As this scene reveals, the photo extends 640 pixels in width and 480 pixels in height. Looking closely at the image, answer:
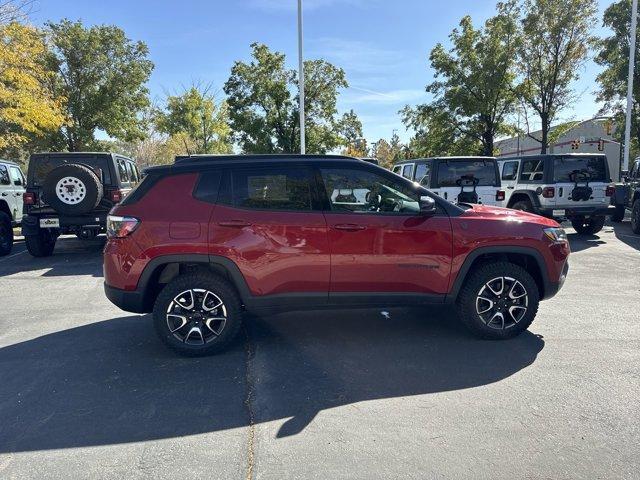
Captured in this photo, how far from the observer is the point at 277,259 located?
4086mm

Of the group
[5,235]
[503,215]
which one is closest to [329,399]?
[503,215]

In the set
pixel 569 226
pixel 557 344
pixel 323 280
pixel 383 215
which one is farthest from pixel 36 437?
pixel 569 226

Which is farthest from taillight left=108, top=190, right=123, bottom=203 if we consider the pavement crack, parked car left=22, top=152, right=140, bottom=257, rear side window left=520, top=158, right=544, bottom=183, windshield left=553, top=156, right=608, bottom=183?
windshield left=553, top=156, right=608, bottom=183

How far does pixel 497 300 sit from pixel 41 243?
8942 mm

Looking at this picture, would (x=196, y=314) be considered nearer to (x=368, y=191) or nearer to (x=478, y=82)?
(x=368, y=191)

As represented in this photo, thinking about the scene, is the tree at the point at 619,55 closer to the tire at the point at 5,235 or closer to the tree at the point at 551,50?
the tree at the point at 551,50

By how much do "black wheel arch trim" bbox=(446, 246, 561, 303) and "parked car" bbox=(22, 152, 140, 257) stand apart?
7.03 m

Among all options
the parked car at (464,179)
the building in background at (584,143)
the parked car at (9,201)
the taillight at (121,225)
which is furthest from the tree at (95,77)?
the building in background at (584,143)

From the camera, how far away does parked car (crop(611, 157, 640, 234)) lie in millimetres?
11641

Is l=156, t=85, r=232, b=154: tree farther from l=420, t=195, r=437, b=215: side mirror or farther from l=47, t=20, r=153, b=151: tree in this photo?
Result: l=420, t=195, r=437, b=215: side mirror

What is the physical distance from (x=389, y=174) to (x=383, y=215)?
0.40m

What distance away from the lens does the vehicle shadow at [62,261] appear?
26.9 ft

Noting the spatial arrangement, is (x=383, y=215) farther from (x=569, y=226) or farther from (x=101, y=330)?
(x=569, y=226)

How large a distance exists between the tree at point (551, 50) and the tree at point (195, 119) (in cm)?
1808
